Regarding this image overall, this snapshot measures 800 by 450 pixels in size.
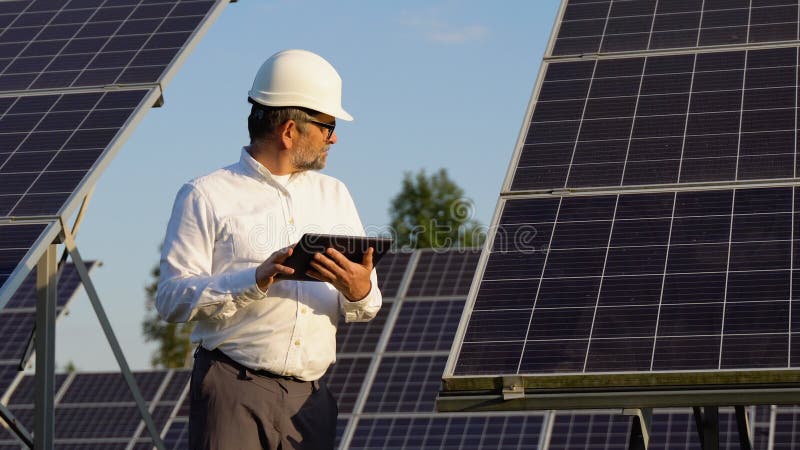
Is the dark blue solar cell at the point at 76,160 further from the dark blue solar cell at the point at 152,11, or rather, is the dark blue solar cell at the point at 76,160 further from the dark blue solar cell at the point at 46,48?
the dark blue solar cell at the point at 152,11

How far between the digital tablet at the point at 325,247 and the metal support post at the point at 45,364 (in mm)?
4207

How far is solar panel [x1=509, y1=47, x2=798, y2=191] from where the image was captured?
8547mm

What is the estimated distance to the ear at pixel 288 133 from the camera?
588 cm

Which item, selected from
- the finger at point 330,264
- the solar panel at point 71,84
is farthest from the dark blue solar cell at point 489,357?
the solar panel at point 71,84

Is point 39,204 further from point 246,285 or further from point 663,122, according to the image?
point 246,285

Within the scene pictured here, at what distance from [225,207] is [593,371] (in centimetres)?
212

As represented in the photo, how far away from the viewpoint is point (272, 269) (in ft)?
17.7

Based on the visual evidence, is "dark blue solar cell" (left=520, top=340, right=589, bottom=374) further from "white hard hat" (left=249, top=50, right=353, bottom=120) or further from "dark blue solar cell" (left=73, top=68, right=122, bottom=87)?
"dark blue solar cell" (left=73, top=68, right=122, bottom=87)

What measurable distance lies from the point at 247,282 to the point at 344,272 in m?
0.38

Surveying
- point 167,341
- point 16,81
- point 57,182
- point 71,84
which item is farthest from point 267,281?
point 167,341

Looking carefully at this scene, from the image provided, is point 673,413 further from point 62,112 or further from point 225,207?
point 225,207

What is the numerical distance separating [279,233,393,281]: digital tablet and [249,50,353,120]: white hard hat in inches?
26.1

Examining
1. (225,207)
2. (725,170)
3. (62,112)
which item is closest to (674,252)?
(725,170)

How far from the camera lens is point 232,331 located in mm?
5707
